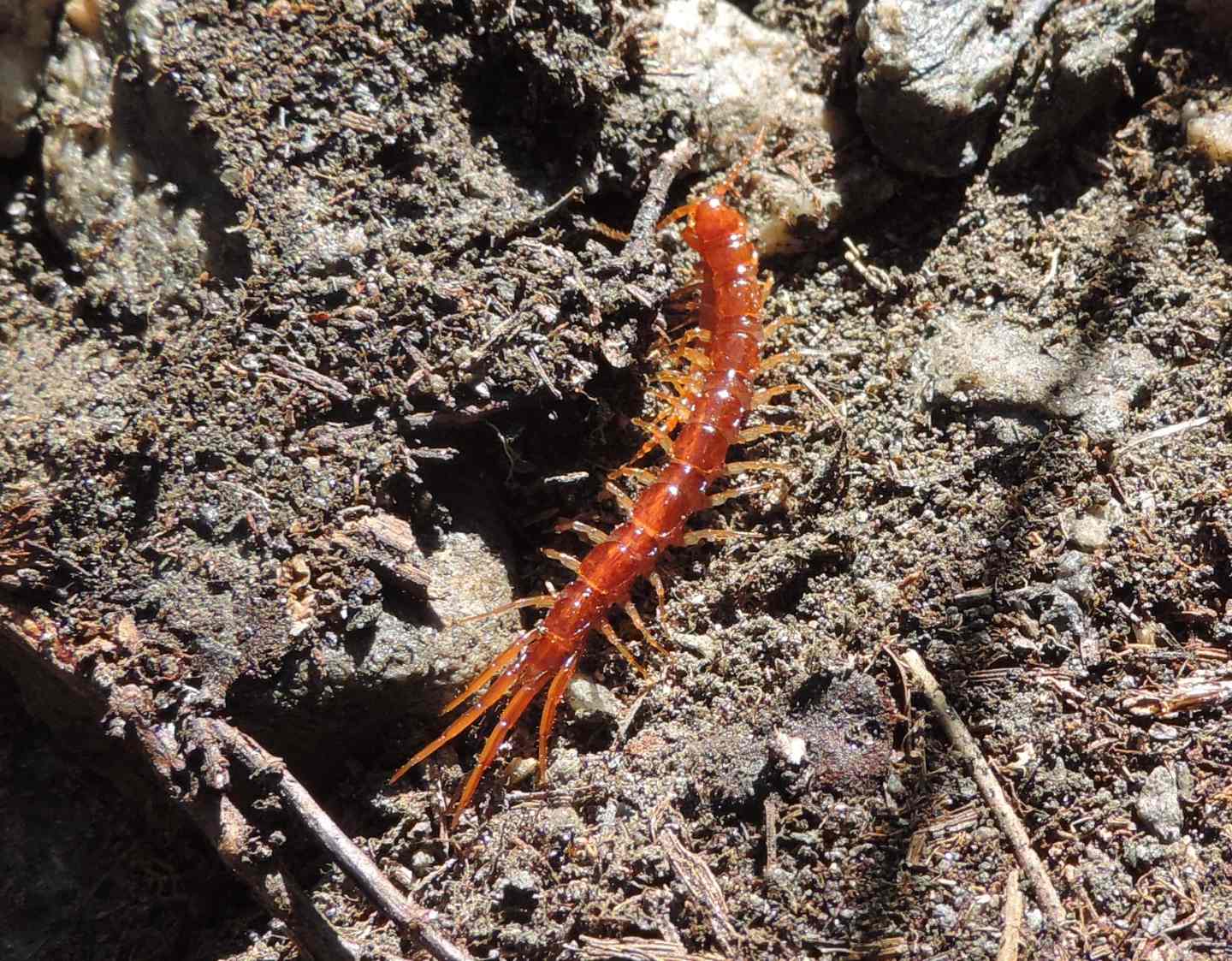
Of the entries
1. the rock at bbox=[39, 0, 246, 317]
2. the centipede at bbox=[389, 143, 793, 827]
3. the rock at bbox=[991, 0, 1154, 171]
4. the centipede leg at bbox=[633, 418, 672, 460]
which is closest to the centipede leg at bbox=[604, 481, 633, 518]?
the centipede at bbox=[389, 143, 793, 827]

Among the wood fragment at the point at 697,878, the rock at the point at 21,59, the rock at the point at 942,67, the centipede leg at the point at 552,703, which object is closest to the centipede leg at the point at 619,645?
the centipede leg at the point at 552,703

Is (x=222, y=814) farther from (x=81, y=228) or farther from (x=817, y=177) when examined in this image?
(x=817, y=177)

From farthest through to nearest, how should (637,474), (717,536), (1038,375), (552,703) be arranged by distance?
(637,474)
(717,536)
(1038,375)
(552,703)

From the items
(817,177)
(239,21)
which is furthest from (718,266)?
(239,21)

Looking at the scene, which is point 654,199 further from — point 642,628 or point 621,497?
point 642,628

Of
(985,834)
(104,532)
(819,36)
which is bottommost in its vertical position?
(104,532)

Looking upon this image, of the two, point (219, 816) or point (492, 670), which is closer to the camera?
point (219, 816)

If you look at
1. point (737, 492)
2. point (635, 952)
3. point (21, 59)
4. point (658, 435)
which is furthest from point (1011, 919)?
point (21, 59)
